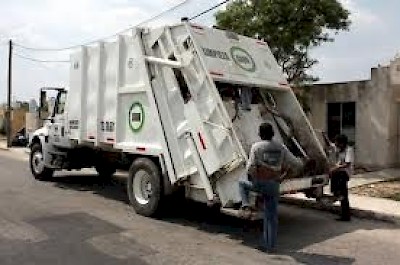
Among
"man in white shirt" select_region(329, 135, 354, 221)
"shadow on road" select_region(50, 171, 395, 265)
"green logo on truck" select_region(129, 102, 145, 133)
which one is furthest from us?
"green logo on truck" select_region(129, 102, 145, 133)

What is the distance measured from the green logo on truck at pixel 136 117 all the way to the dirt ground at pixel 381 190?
512cm

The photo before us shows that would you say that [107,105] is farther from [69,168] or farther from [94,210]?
[69,168]

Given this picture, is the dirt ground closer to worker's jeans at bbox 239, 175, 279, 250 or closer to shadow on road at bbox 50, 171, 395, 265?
shadow on road at bbox 50, 171, 395, 265

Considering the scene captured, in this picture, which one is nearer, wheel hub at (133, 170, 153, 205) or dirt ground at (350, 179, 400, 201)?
wheel hub at (133, 170, 153, 205)

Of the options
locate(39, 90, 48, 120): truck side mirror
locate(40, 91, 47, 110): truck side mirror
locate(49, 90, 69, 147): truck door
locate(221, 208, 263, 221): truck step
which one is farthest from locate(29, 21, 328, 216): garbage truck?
locate(40, 91, 47, 110): truck side mirror

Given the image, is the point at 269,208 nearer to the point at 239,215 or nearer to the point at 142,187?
the point at 239,215

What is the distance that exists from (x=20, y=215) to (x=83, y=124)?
2.79 meters

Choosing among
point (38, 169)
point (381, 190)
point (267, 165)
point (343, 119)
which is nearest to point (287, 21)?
point (343, 119)

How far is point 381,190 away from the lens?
13.2m

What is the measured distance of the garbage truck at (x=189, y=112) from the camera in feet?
29.7

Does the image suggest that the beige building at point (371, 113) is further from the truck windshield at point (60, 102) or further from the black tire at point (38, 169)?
the black tire at point (38, 169)

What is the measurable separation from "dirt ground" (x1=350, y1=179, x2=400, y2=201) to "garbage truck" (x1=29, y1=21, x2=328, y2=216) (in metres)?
2.98

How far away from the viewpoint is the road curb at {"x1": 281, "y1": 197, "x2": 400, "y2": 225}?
403 inches

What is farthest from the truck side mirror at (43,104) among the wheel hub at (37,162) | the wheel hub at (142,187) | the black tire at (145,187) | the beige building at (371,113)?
the beige building at (371,113)
